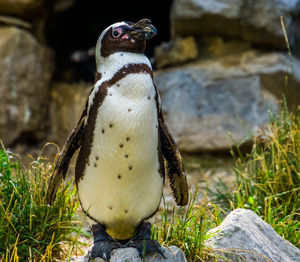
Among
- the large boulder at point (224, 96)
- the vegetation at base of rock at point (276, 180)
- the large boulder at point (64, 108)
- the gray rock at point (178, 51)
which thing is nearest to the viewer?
the vegetation at base of rock at point (276, 180)

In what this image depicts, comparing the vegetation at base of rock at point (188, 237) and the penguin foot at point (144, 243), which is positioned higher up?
the penguin foot at point (144, 243)

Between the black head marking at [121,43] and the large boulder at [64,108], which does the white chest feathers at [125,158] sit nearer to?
the black head marking at [121,43]

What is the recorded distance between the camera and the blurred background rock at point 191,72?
4.45 metres

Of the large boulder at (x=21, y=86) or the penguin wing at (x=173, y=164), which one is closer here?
the penguin wing at (x=173, y=164)

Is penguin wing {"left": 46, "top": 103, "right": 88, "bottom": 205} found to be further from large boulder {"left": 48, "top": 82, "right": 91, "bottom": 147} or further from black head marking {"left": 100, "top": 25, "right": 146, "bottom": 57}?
large boulder {"left": 48, "top": 82, "right": 91, "bottom": 147}

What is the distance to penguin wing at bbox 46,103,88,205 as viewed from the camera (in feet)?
6.36

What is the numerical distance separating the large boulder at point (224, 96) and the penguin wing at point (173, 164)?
236 cm

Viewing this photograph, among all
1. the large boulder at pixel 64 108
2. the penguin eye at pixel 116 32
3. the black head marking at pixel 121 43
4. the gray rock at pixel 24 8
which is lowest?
the large boulder at pixel 64 108

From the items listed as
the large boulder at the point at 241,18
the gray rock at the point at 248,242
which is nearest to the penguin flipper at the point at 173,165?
the gray rock at the point at 248,242

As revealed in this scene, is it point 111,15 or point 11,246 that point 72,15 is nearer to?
point 111,15

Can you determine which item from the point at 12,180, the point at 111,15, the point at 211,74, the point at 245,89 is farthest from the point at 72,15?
the point at 12,180

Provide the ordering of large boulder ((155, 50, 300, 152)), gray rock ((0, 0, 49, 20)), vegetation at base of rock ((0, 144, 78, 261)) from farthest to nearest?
gray rock ((0, 0, 49, 20)), large boulder ((155, 50, 300, 152)), vegetation at base of rock ((0, 144, 78, 261))

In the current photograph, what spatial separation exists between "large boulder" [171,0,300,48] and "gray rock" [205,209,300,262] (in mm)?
2688

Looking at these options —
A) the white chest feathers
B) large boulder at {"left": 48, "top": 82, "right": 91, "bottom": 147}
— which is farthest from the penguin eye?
large boulder at {"left": 48, "top": 82, "right": 91, "bottom": 147}
